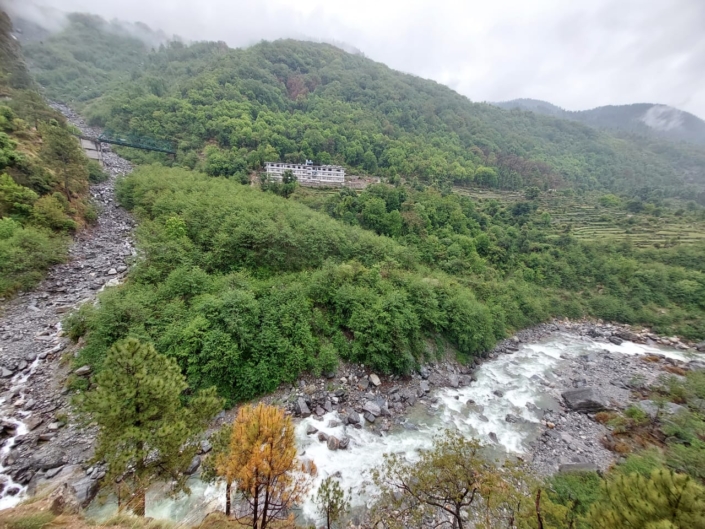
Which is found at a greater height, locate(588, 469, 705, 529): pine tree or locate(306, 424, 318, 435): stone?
locate(588, 469, 705, 529): pine tree

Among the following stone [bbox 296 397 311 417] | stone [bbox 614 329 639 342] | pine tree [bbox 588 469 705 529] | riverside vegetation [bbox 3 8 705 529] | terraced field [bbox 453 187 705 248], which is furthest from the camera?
terraced field [bbox 453 187 705 248]

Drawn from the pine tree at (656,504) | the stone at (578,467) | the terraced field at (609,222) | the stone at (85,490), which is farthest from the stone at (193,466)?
the terraced field at (609,222)

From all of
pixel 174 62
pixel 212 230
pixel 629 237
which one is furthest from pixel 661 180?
pixel 174 62

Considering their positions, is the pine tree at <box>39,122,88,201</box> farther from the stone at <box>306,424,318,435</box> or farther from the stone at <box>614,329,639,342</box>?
the stone at <box>614,329,639,342</box>

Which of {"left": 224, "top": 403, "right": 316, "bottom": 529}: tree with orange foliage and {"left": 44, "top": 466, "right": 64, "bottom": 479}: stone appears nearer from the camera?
{"left": 224, "top": 403, "right": 316, "bottom": 529}: tree with orange foliage

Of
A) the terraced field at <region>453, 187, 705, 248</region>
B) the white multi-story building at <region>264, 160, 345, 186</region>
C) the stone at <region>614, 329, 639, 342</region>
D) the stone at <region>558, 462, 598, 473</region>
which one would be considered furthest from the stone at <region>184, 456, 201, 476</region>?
the terraced field at <region>453, 187, 705, 248</region>

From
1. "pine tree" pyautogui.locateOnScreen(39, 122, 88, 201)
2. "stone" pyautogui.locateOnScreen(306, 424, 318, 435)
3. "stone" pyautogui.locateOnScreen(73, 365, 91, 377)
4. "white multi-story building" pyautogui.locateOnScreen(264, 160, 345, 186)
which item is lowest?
"stone" pyautogui.locateOnScreen(306, 424, 318, 435)
